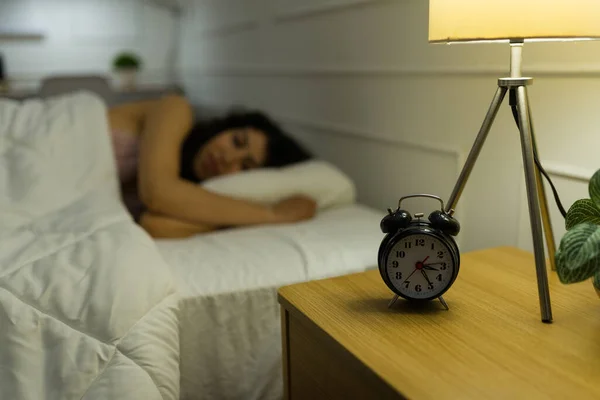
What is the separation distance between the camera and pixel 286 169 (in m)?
1.79

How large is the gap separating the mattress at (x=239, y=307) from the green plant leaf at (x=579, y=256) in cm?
63

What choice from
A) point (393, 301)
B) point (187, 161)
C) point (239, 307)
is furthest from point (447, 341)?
point (187, 161)

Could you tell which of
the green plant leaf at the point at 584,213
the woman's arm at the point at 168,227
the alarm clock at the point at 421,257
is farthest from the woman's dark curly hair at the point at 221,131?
the green plant leaf at the point at 584,213

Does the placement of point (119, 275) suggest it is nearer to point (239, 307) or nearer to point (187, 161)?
point (239, 307)

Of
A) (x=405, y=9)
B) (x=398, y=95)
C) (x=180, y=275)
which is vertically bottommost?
(x=180, y=275)

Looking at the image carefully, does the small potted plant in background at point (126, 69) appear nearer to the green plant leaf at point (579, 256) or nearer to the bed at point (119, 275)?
the bed at point (119, 275)

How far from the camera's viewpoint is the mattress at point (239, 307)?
1.18 m

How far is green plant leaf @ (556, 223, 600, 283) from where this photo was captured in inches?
26.8

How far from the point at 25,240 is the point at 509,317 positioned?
91 centimetres

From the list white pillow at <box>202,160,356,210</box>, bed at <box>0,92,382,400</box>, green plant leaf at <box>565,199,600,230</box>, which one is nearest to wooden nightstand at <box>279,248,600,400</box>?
green plant leaf at <box>565,199,600,230</box>

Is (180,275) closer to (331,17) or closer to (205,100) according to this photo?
(331,17)

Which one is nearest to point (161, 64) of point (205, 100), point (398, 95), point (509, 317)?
point (205, 100)

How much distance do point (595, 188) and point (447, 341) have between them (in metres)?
0.27

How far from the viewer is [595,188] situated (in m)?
0.75
